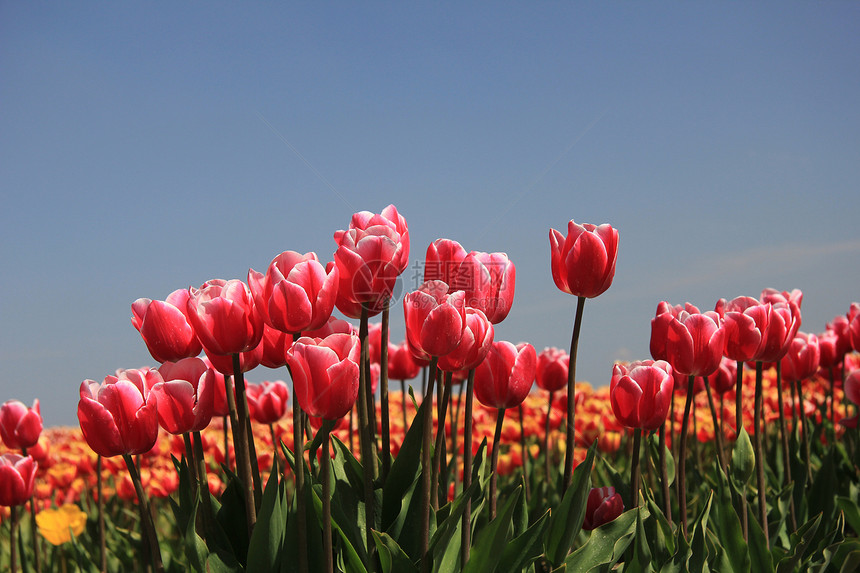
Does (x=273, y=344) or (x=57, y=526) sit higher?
(x=273, y=344)

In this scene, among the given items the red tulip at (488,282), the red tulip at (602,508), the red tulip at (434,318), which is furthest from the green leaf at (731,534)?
the red tulip at (434,318)

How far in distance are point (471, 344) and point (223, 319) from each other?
0.76 metres

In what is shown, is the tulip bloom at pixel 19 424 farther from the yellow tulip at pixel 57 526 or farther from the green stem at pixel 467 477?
the green stem at pixel 467 477

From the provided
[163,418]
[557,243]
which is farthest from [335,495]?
[557,243]

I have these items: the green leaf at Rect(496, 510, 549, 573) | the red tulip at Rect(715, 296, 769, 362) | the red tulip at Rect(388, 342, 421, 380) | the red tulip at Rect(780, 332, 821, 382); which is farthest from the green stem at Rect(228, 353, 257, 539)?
the red tulip at Rect(780, 332, 821, 382)

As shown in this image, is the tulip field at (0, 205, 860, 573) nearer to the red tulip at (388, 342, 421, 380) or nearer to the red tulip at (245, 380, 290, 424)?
the red tulip at (388, 342, 421, 380)

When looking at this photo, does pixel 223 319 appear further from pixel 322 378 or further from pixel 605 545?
pixel 605 545

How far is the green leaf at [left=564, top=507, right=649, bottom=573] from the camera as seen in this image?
2391 mm

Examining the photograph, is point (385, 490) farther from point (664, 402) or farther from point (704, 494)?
point (704, 494)

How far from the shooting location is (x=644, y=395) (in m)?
2.62

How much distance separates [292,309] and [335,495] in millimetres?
666

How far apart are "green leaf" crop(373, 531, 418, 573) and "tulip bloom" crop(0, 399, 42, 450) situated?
108 inches

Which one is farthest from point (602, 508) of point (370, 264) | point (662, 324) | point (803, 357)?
point (803, 357)

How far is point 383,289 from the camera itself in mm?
2160
